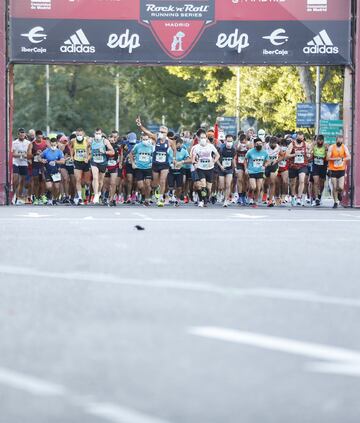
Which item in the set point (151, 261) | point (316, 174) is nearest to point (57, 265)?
point (151, 261)

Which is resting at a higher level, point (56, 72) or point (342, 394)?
point (56, 72)

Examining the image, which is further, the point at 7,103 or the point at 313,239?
the point at 7,103

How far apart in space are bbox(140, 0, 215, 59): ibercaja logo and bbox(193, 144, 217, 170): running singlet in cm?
211

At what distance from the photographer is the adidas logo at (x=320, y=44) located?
107 feet

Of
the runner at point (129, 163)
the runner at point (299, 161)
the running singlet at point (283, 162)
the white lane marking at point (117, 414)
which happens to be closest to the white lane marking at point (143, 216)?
the runner at point (129, 163)

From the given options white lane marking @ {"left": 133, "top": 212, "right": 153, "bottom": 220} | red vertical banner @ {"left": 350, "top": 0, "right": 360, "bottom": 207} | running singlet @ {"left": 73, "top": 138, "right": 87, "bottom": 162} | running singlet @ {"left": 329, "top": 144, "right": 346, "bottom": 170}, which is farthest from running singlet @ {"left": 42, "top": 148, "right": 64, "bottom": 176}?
red vertical banner @ {"left": 350, "top": 0, "right": 360, "bottom": 207}

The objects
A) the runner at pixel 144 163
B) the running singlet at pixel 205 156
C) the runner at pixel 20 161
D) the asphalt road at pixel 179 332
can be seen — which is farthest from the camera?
the runner at pixel 20 161

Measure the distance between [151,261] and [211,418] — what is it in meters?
8.23

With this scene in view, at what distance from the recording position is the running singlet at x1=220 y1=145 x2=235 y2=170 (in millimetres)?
33500

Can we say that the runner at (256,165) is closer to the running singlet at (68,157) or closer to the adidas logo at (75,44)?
the running singlet at (68,157)

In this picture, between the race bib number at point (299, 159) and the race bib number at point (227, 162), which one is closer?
the race bib number at point (227, 162)

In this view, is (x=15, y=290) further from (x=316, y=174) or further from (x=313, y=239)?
(x=316, y=174)

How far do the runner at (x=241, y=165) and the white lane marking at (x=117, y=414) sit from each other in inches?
1135

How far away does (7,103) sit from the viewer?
1305 inches
